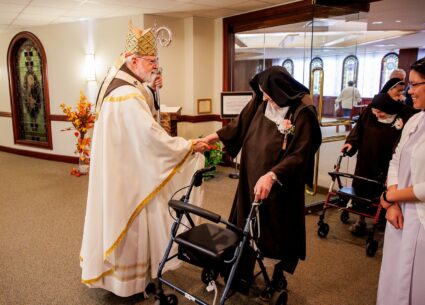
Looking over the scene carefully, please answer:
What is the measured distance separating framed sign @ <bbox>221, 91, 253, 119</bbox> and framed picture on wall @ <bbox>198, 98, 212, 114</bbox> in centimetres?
77

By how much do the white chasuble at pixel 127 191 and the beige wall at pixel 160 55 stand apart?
3.82 meters

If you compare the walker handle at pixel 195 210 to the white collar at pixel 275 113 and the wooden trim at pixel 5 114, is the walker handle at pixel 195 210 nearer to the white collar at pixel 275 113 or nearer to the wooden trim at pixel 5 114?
the white collar at pixel 275 113


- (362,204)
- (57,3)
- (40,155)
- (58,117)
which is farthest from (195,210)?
(40,155)

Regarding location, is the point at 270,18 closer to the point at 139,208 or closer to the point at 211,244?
the point at 139,208

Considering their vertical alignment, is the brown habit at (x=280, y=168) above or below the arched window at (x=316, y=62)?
below

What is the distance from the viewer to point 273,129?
2139mm

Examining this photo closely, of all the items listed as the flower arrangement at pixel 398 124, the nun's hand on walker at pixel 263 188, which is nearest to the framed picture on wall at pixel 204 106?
the flower arrangement at pixel 398 124

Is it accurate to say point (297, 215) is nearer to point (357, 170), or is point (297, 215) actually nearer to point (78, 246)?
point (357, 170)

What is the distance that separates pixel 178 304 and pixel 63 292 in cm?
89

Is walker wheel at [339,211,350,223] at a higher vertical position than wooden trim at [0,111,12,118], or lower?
lower

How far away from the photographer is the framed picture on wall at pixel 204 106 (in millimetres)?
6248

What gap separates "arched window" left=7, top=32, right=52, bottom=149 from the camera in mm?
7141

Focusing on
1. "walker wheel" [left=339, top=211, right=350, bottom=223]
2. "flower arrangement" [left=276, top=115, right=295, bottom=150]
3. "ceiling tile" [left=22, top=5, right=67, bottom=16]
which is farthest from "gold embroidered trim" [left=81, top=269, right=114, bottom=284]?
"ceiling tile" [left=22, top=5, right=67, bottom=16]

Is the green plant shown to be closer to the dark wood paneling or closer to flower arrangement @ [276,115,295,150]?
flower arrangement @ [276,115,295,150]
